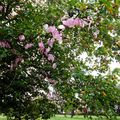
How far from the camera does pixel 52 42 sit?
6.30 metres

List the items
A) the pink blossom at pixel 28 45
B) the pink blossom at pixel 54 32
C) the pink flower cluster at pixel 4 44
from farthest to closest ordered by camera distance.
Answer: the pink blossom at pixel 28 45
the pink flower cluster at pixel 4 44
the pink blossom at pixel 54 32

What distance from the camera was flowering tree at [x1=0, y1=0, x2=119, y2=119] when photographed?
249 inches

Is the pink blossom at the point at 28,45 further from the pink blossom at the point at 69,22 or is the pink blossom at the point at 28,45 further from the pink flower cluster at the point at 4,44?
the pink blossom at the point at 69,22

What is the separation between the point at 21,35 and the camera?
649 centimetres

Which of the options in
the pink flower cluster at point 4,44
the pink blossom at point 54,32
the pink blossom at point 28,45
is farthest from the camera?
the pink blossom at point 28,45

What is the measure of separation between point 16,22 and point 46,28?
38.8 inches

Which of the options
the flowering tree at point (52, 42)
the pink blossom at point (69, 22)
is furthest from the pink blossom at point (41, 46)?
the pink blossom at point (69, 22)

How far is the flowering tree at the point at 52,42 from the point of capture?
20.7 feet

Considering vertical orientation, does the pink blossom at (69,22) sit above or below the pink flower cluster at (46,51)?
above

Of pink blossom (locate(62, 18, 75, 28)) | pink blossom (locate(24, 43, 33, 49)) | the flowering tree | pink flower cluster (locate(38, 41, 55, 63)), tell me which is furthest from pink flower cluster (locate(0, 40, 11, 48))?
pink blossom (locate(62, 18, 75, 28))

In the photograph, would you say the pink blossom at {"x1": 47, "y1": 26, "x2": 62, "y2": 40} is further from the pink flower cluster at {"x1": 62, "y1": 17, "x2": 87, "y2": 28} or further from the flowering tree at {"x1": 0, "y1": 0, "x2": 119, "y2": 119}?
the pink flower cluster at {"x1": 62, "y1": 17, "x2": 87, "y2": 28}

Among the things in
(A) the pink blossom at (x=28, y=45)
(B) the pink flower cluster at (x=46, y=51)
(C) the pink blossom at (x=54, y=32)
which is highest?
(C) the pink blossom at (x=54, y=32)

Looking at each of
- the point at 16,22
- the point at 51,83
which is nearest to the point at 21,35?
the point at 16,22

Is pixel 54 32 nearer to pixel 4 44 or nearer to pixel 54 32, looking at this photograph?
pixel 54 32
